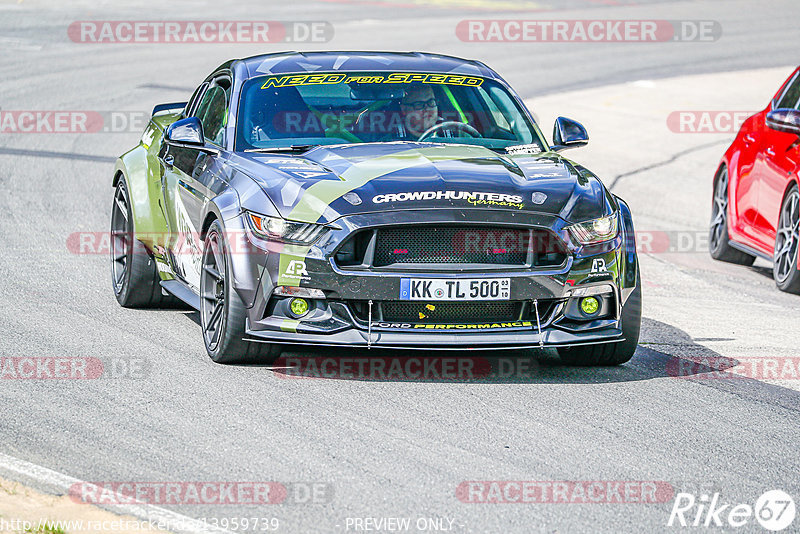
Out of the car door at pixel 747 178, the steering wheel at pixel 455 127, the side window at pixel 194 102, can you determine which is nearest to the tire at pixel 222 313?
the steering wheel at pixel 455 127

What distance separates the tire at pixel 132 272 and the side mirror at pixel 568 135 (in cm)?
277

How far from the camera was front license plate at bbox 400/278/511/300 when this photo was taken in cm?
679

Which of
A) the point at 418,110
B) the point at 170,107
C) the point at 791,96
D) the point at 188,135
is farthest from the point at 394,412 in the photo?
the point at 791,96

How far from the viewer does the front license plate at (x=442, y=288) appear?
6.79 meters

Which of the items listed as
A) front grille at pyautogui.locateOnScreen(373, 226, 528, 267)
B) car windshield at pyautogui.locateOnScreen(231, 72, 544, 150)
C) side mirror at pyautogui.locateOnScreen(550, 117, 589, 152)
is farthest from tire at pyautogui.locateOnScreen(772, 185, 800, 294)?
front grille at pyautogui.locateOnScreen(373, 226, 528, 267)

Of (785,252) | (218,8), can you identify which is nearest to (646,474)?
(785,252)

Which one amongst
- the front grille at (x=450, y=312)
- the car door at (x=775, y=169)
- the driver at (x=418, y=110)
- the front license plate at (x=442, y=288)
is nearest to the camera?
the front license plate at (x=442, y=288)

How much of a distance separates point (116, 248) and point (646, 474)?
5.05 m

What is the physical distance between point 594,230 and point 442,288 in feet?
3.02

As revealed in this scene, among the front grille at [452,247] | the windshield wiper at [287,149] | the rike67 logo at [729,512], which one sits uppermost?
the windshield wiper at [287,149]

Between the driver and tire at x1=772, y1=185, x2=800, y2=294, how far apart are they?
3.73m

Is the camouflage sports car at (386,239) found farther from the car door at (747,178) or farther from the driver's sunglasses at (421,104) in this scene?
the car door at (747,178)

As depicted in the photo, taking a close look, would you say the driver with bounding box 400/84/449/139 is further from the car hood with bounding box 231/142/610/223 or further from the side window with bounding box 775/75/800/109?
the side window with bounding box 775/75/800/109

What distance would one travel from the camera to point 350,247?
22.5 feet
